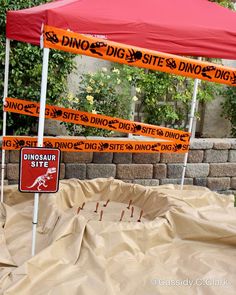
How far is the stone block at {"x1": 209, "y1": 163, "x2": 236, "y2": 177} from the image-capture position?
5648 millimetres

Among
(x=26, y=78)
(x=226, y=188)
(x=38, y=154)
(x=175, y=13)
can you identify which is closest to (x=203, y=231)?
(x=38, y=154)

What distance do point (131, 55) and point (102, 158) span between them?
7.23 feet

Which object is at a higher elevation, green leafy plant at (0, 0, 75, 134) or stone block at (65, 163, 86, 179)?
green leafy plant at (0, 0, 75, 134)

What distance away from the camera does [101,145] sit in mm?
4859

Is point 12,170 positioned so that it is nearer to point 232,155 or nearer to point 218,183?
point 218,183

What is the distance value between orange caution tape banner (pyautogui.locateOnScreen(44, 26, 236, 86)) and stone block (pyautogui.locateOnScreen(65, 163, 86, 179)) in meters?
2.12

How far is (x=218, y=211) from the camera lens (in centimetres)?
396

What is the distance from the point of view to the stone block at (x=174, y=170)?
17.8 ft

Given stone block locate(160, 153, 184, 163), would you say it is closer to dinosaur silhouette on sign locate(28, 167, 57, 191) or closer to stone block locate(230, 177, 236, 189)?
stone block locate(230, 177, 236, 189)

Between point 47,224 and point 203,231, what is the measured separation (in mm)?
1288

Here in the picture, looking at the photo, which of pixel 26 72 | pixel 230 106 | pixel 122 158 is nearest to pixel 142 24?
pixel 122 158

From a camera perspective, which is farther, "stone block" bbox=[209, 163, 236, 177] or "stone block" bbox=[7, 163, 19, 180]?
"stone block" bbox=[209, 163, 236, 177]

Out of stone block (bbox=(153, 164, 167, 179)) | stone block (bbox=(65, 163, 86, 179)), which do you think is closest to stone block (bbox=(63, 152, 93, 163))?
stone block (bbox=(65, 163, 86, 179))

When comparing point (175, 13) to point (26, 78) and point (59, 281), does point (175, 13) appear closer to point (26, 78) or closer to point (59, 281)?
point (26, 78)
